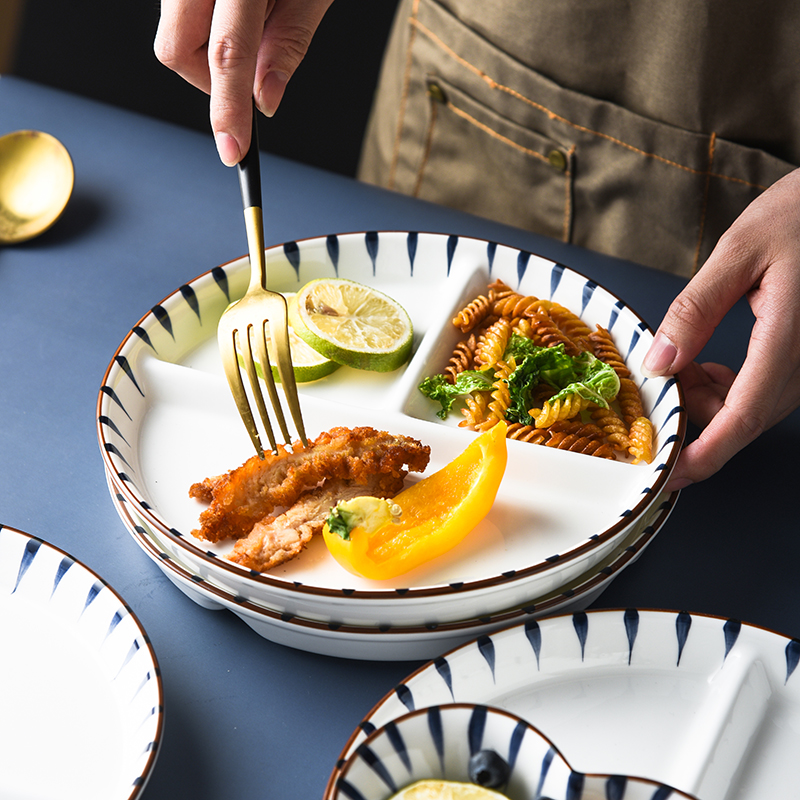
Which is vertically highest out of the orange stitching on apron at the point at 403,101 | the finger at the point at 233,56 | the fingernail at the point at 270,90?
the orange stitching on apron at the point at 403,101

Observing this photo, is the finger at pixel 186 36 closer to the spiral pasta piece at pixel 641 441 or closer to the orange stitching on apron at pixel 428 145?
the orange stitching on apron at pixel 428 145

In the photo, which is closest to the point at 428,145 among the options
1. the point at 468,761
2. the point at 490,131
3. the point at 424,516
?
the point at 490,131

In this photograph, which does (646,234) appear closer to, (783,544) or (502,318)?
(502,318)

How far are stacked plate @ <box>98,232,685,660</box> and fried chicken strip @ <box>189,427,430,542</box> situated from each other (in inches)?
2.0

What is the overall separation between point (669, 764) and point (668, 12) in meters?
1.73

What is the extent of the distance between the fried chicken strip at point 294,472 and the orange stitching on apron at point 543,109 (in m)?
1.20

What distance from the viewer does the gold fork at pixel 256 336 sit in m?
1.44

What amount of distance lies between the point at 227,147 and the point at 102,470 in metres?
0.70

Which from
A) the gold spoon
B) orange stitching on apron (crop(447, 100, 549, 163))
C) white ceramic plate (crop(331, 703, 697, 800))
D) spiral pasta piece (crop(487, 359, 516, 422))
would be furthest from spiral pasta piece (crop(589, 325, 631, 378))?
the gold spoon

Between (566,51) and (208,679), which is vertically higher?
(566,51)

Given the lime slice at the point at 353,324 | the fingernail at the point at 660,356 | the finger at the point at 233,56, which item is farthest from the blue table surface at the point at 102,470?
the finger at the point at 233,56

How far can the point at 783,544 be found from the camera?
1.48m

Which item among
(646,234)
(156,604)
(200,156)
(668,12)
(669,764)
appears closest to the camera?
(669,764)

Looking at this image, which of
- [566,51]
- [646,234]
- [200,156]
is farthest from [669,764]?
[200,156]
